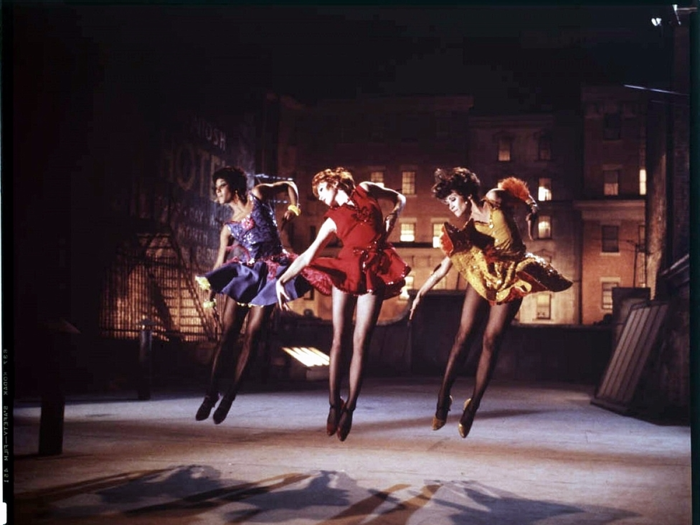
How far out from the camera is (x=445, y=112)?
493 inches

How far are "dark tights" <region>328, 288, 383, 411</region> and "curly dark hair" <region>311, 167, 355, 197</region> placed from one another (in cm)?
105

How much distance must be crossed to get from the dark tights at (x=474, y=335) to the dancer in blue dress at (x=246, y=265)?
1.68 m

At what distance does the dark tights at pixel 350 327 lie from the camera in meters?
9.48

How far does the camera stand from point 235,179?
→ 33.3ft

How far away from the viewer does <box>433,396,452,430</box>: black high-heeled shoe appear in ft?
31.7

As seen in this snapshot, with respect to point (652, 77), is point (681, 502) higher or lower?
lower

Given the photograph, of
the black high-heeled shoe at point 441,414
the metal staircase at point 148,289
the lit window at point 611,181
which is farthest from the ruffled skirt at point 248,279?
the lit window at point 611,181

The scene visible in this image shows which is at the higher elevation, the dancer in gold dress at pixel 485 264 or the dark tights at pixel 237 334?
the dancer in gold dress at pixel 485 264

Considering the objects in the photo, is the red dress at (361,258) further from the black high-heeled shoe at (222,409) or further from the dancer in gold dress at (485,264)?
the black high-heeled shoe at (222,409)

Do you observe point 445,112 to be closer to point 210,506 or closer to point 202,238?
point 202,238

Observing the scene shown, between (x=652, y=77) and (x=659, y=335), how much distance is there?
178 inches

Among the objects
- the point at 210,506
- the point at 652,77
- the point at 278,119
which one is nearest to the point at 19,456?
the point at 210,506

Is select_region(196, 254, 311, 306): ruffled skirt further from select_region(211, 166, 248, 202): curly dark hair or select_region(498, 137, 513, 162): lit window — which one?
select_region(498, 137, 513, 162): lit window

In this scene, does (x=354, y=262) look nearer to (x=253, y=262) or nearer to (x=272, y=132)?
(x=253, y=262)
